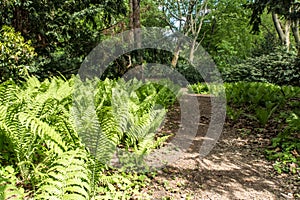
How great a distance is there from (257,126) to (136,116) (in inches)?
101

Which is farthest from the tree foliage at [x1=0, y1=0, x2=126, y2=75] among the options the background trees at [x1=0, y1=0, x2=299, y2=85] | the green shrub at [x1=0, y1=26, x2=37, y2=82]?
the green shrub at [x1=0, y1=26, x2=37, y2=82]

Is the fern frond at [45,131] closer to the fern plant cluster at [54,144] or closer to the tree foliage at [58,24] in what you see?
the fern plant cluster at [54,144]

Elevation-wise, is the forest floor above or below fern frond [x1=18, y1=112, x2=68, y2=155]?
below

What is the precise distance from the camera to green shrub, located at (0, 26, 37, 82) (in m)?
5.76

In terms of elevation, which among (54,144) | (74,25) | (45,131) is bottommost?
(54,144)

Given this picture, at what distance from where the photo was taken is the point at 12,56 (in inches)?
229

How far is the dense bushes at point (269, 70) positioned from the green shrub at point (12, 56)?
387 inches

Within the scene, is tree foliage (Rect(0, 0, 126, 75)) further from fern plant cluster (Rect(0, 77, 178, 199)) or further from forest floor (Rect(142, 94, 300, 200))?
forest floor (Rect(142, 94, 300, 200))

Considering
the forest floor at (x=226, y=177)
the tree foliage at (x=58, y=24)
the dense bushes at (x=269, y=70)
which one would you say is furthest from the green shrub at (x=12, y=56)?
the dense bushes at (x=269, y=70)

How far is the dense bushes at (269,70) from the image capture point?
442 inches

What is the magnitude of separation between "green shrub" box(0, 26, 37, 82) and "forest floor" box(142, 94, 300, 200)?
14.9 ft

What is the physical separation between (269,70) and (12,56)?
35.5 feet

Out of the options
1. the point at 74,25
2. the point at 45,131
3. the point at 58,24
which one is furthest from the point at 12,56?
the point at 45,131

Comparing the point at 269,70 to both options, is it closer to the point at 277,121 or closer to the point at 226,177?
the point at 277,121
